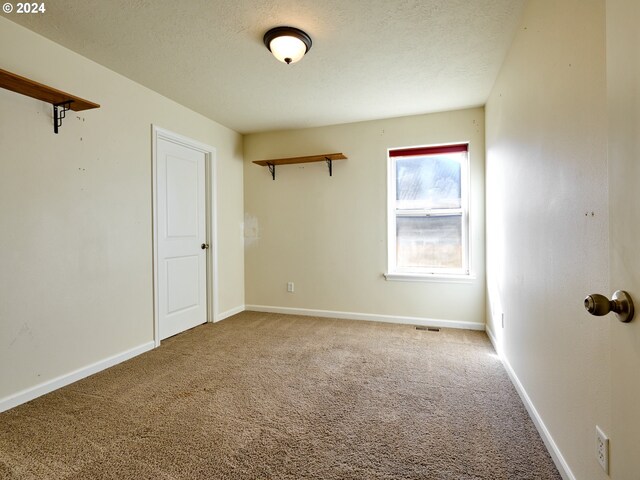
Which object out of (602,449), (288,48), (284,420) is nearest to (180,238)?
(288,48)

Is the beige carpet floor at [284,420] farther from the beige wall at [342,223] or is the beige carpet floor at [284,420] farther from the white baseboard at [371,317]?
the beige wall at [342,223]

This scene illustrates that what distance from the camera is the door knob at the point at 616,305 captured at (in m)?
0.69

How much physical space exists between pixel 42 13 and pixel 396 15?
2.18 m

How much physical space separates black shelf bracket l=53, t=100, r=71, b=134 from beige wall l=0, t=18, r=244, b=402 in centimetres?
4

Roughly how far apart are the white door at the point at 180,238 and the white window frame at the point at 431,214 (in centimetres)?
221

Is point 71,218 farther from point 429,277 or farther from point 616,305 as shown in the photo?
point 429,277

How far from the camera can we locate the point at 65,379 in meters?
2.34

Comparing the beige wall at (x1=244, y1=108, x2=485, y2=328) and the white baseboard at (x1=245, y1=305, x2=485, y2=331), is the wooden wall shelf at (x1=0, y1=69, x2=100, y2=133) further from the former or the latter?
the white baseboard at (x1=245, y1=305, x2=485, y2=331)

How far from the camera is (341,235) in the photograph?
405cm

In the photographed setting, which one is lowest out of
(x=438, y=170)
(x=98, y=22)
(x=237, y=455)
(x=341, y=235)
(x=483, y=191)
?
(x=237, y=455)

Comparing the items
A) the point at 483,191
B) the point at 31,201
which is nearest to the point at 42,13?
the point at 31,201

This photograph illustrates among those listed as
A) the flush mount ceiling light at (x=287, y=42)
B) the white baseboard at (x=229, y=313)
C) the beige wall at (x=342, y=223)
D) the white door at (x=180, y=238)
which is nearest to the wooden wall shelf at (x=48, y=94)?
the white door at (x=180, y=238)

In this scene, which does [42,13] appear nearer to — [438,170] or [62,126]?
[62,126]

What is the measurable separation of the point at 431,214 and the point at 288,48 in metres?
2.40
